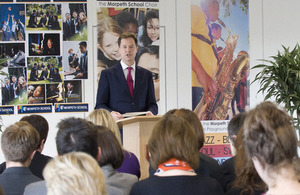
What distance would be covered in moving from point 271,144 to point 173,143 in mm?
711

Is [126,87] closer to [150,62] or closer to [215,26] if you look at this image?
[150,62]

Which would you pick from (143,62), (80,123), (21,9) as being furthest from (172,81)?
(80,123)

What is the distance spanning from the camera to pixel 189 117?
124 inches

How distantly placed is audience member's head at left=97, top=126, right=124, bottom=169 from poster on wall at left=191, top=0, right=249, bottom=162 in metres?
5.08

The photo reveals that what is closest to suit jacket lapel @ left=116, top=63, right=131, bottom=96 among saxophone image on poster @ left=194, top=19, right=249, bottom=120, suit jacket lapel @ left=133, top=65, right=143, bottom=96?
suit jacket lapel @ left=133, top=65, right=143, bottom=96

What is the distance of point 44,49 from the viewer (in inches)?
290

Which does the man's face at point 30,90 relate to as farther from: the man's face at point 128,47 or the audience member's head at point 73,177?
the audience member's head at point 73,177

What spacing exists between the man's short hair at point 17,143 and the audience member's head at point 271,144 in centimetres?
171

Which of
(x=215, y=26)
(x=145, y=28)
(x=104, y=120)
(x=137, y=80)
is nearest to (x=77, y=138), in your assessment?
(x=104, y=120)

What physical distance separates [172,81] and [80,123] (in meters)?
5.26

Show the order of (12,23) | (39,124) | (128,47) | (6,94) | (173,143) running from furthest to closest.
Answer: (12,23), (6,94), (128,47), (39,124), (173,143)

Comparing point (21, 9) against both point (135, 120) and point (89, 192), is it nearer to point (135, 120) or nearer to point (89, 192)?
point (135, 120)

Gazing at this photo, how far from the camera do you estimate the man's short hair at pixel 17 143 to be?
9.53ft

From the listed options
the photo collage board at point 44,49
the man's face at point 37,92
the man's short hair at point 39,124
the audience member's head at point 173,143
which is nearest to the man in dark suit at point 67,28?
the photo collage board at point 44,49
